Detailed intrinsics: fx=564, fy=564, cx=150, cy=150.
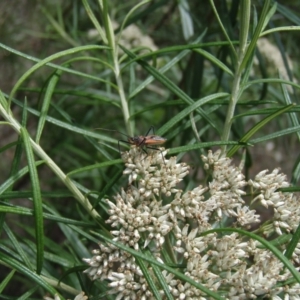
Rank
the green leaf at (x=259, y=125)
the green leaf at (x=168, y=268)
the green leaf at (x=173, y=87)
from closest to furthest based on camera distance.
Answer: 1. the green leaf at (x=168, y=268)
2. the green leaf at (x=259, y=125)
3. the green leaf at (x=173, y=87)

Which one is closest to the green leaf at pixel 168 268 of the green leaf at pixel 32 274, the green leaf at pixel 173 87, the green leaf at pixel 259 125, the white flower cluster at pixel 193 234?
the white flower cluster at pixel 193 234

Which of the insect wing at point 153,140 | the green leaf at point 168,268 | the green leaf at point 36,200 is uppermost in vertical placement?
the insect wing at point 153,140

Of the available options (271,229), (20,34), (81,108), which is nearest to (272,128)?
(81,108)

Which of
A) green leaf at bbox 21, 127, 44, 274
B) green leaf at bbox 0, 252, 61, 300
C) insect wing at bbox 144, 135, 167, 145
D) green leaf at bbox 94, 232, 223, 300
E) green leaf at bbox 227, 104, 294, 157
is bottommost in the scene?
green leaf at bbox 0, 252, 61, 300

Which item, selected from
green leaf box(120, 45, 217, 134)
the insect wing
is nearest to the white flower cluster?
the insect wing

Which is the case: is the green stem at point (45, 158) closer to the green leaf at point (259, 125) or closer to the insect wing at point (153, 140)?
the insect wing at point (153, 140)

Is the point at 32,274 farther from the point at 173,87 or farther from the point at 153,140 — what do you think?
the point at 173,87

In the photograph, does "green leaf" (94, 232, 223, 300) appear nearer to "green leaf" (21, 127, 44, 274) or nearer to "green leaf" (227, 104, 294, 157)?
"green leaf" (21, 127, 44, 274)

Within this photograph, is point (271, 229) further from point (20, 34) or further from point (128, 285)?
point (20, 34)

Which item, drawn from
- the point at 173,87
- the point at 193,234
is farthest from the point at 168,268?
the point at 173,87
